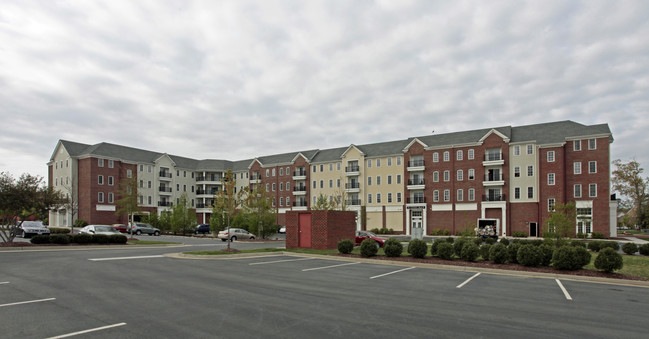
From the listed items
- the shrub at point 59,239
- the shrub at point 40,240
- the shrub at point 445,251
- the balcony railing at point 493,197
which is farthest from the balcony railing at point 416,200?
the shrub at point 40,240

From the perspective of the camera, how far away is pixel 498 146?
177 ft

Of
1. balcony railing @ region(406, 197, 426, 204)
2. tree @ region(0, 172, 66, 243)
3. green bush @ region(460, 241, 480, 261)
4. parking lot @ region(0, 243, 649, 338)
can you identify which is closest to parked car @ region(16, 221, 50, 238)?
tree @ region(0, 172, 66, 243)

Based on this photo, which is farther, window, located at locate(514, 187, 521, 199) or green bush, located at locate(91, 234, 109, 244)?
window, located at locate(514, 187, 521, 199)

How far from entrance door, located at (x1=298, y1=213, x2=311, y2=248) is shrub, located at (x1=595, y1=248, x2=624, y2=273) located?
52.9 feet

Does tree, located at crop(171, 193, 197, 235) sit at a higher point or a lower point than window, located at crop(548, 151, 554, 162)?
lower

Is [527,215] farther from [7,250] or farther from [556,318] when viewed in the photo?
[7,250]

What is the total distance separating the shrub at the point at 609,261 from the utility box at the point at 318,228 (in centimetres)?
1470

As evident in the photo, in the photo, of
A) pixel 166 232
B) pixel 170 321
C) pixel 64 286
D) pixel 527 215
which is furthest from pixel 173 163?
pixel 170 321

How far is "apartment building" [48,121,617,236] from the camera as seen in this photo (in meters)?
50.0

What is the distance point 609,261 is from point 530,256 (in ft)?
8.74

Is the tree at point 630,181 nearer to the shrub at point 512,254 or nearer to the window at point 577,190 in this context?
the window at point 577,190

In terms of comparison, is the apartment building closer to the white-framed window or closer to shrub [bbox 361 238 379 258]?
the white-framed window

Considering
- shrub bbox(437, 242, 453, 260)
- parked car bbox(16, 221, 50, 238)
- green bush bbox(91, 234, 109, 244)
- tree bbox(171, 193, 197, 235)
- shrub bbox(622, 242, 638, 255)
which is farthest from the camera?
tree bbox(171, 193, 197, 235)

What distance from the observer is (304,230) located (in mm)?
26672
